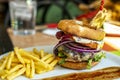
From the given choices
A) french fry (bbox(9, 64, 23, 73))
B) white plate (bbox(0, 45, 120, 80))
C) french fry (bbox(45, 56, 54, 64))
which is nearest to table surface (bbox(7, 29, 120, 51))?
white plate (bbox(0, 45, 120, 80))

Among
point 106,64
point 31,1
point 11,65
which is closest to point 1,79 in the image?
point 11,65

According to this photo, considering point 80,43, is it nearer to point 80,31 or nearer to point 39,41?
point 80,31

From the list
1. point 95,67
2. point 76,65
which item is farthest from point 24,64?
point 95,67

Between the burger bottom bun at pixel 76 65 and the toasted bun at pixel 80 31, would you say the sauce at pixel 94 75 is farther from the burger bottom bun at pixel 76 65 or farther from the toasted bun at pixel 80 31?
the toasted bun at pixel 80 31

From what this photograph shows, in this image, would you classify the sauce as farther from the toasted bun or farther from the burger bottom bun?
the toasted bun

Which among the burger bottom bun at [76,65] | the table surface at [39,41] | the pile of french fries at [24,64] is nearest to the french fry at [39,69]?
the pile of french fries at [24,64]
